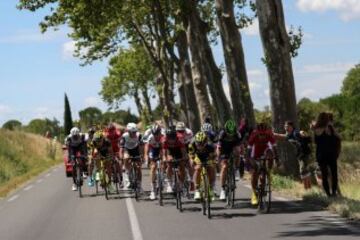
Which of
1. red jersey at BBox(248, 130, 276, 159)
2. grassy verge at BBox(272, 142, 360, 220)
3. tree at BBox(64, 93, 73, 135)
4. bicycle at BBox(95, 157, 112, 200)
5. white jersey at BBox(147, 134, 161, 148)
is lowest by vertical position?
grassy verge at BBox(272, 142, 360, 220)

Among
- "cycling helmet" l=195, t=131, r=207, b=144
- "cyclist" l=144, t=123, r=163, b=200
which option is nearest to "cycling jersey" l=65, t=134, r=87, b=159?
"cyclist" l=144, t=123, r=163, b=200

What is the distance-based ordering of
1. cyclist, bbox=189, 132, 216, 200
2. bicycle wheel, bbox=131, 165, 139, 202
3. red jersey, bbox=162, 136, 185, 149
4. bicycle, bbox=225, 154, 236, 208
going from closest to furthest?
cyclist, bbox=189, 132, 216, 200
bicycle, bbox=225, 154, 236, 208
red jersey, bbox=162, 136, 185, 149
bicycle wheel, bbox=131, 165, 139, 202

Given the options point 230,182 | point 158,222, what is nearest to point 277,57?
point 230,182

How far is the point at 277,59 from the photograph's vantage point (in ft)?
63.5

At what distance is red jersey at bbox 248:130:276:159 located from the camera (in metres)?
13.7

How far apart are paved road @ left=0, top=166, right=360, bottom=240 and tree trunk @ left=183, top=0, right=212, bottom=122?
14.4m

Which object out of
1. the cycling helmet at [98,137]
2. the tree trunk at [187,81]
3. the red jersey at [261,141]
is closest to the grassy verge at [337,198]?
the red jersey at [261,141]

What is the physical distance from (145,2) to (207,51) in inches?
221

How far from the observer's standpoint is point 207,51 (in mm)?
32562

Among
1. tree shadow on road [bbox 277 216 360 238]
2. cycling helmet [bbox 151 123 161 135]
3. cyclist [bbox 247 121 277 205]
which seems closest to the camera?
tree shadow on road [bbox 277 216 360 238]

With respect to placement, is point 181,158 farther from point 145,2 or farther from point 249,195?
point 145,2

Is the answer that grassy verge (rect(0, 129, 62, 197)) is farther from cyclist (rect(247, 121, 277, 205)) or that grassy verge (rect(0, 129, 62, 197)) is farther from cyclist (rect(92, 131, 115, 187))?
cyclist (rect(247, 121, 277, 205))

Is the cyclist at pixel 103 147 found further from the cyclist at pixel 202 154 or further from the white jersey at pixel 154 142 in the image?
the cyclist at pixel 202 154

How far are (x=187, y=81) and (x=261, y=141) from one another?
26.6 meters
